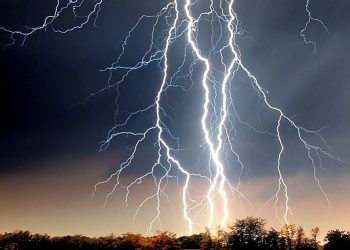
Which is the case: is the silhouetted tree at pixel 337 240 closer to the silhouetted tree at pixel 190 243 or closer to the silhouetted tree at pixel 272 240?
the silhouetted tree at pixel 272 240

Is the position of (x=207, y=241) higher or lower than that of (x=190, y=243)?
lower

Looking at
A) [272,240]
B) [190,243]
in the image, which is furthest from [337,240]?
[190,243]

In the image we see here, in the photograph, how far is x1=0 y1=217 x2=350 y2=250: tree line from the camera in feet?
142

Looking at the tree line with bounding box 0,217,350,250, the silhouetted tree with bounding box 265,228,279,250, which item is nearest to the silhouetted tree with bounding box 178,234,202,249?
the tree line with bounding box 0,217,350,250

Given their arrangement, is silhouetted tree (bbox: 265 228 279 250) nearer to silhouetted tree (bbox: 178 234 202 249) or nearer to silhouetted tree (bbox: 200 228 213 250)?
silhouetted tree (bbox: 200 228 213 250)

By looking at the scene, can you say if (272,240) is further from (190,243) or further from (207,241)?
(190,243)

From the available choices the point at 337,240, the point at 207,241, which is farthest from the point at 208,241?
the point at 337,240

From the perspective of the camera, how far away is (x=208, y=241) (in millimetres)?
45906

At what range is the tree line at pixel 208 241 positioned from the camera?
142 feet

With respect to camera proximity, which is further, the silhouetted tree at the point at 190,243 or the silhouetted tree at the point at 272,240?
the silhouetted tree at the point at 190,243

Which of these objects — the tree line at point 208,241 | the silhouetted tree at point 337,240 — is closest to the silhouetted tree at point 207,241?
the tree line at point 208,241

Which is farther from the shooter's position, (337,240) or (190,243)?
(190,243)

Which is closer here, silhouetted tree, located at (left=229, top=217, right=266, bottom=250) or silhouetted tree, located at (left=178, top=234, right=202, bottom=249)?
silhouetted tree, located at (left=229, top=217, right=266, bottom=250)

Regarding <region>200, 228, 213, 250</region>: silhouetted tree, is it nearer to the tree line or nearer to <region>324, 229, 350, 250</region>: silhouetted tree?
the tree line
